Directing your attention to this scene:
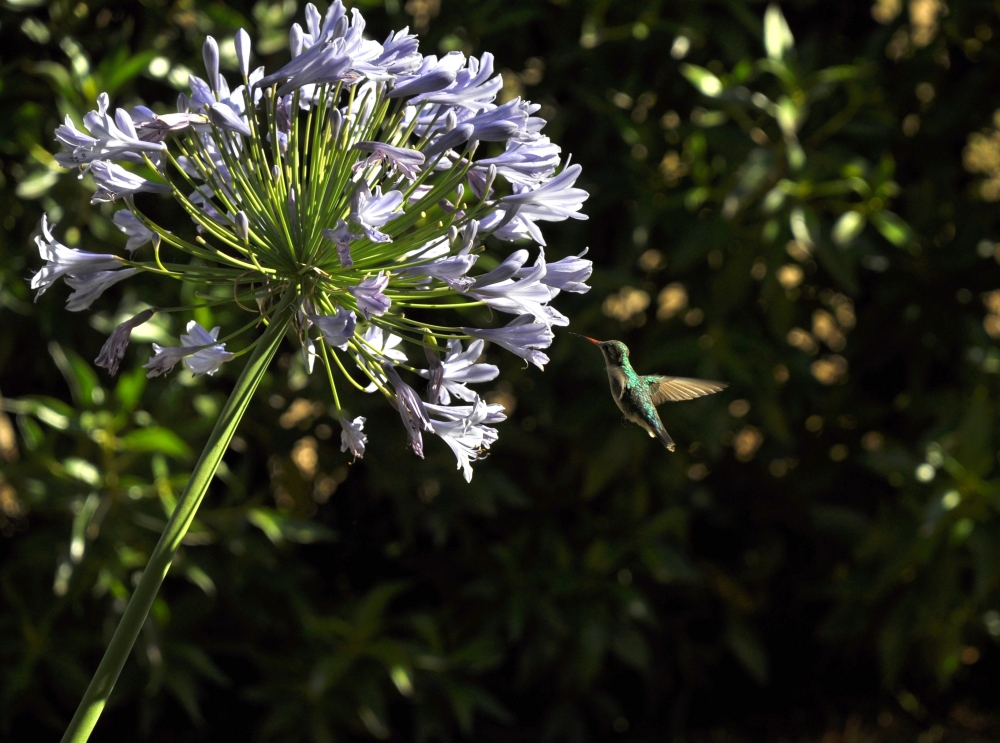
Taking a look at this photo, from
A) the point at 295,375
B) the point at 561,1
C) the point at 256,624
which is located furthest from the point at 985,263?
the point at 256,624

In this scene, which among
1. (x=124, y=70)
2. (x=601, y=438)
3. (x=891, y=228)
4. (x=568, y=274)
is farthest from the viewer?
(x=601, y=438)

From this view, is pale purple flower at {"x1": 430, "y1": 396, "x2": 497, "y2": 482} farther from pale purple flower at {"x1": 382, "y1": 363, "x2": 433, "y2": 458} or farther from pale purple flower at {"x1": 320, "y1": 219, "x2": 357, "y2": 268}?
pale purple flower at {"x1": 320, "y1": 219, "x2": 357, "y2": 268}

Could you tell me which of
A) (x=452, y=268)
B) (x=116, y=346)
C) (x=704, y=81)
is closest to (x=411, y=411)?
(x=452, y=268)

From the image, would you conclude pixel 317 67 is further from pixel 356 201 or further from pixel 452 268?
pixel 452 268

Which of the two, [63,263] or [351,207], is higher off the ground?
[351,207]

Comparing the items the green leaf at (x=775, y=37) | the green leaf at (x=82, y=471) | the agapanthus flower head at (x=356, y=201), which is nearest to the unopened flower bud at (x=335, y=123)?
the agapanthus flower head at (x=356, y=201)

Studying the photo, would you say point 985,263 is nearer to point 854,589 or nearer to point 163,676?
point 854,589

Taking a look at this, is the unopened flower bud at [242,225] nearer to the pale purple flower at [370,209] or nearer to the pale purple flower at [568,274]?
the pale purple flower at [370,209]

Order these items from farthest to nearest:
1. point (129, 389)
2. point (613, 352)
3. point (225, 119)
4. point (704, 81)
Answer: point (704, 81) < point (129, 389) < point (613, 352) < point (225, 119)
